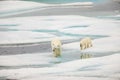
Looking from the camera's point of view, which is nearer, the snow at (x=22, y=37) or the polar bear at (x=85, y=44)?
the polar bear at (x=85, y=44)

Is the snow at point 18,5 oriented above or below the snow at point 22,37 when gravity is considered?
below

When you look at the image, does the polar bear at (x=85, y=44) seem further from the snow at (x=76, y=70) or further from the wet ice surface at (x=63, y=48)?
the snow at (x=76, y=70)

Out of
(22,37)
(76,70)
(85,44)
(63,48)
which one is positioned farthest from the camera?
(22,37)

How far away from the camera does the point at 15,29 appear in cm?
486

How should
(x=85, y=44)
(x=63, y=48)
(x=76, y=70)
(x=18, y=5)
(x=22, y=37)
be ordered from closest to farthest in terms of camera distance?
(x=76, y=70)
(x=85, y=44)
(x=63, y=48)
(x=22, y=37)
(x=18, y=5)

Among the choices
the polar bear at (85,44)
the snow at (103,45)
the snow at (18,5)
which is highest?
the polar bear at (85,44)

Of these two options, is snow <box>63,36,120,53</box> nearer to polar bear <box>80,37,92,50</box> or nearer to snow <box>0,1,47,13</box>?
polar bear <box>80,37,92,50</box>

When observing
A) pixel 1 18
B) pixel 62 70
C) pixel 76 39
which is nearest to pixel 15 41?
pixel 76 39

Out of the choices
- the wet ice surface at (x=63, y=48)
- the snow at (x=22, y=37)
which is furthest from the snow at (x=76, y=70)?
the snow at (x=22, y=37)

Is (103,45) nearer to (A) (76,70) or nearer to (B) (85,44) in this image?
(B) (85,44)

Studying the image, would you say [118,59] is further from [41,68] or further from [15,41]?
[15,41]

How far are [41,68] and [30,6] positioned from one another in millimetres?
4411

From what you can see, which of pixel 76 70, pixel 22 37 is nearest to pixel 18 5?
pixel 22 37

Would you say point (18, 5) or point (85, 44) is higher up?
point (85, 44)
